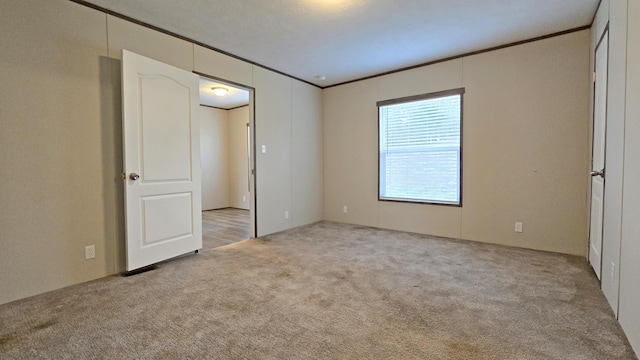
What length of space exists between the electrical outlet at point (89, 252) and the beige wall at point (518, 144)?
3.85 meters

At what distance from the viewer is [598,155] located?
2750 millimetres

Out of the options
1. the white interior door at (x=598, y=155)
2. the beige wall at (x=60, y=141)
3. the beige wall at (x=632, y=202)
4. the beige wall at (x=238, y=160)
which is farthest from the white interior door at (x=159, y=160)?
the white interior door at (x=598, y=155)

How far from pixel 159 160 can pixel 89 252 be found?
1.05m

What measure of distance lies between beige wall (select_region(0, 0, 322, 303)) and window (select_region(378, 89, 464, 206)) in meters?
3.33

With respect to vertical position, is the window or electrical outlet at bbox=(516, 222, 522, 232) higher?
the window

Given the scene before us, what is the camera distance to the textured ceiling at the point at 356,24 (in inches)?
109

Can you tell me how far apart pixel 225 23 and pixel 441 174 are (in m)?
3.40

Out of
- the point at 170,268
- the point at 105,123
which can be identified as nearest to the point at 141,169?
the point at 105,123

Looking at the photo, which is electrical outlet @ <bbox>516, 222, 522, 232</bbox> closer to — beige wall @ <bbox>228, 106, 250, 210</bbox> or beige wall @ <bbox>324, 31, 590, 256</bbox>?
beige wall @ <bbox>324, 31, 590, 256</bbox>

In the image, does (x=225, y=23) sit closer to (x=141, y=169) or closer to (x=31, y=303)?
(x=141, y=169)

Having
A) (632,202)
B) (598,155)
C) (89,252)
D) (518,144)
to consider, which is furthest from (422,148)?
(89,252)

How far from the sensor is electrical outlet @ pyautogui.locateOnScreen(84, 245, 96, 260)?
8.92ft

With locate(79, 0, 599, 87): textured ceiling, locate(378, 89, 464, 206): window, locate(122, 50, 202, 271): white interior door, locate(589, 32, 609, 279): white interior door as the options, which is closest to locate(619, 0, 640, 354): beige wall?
locate(589, 32, 609, 279): white interior door

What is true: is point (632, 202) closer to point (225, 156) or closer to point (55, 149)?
point (55, 149)
